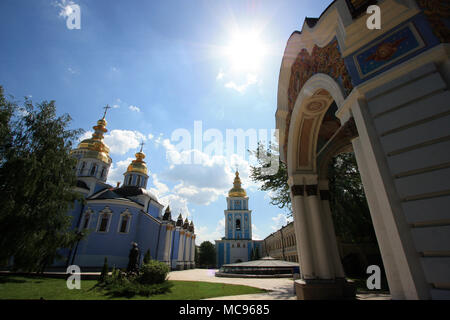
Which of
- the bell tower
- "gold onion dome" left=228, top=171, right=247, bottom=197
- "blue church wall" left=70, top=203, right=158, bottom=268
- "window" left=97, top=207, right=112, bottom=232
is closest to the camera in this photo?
"blue church wall" left=70, top=203, right=158, bottom=268

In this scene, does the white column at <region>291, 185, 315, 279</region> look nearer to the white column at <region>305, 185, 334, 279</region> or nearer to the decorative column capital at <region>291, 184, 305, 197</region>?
the decorative column capital at <region>291, 184, 305, 197</region>

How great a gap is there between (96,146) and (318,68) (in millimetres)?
30687

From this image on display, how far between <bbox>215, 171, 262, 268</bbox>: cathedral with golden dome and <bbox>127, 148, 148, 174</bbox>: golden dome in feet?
76.2

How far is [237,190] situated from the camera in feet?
163

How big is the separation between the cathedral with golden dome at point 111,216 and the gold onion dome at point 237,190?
17.6m

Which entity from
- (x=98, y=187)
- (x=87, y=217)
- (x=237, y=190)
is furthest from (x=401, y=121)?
(x=237, y=190)

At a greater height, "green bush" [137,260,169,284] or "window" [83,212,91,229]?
"window" [83,212,91,229]

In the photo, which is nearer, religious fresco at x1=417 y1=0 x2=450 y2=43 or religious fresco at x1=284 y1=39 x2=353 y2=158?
religious fresco at x1=417 y1=0 x2=450 y2=43

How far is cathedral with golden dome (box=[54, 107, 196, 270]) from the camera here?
2020cm

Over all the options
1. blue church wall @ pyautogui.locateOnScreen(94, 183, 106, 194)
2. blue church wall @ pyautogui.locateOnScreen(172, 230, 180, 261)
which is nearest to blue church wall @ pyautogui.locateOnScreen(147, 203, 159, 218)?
blue church wall @ pyautogui.locateOnScreen(172, 230, 180, 261)

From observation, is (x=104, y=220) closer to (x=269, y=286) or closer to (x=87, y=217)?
(x=87, y=217)

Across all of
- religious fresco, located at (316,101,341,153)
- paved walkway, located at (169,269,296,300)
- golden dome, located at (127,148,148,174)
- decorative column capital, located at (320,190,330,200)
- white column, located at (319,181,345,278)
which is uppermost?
golden dome, located at (127,148,148,174)

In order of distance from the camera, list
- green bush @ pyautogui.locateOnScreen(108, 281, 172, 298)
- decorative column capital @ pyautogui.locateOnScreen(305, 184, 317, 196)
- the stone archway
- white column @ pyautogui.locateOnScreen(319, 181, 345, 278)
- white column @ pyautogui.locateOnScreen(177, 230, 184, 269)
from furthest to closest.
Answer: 1. white column @ pyautogui.locateOnScreen(177, 230, 184, 269)
2. green bush @ pyautogui.locateOnScreen(108, 281, 172, 298)
3. decorative column capital @ pyautogui.locateOnScreen(305, 184, 317, 196)
4. white column @ pyautogui.locateOnScreen(319, 181, 345, 278)
5. the stone archway
